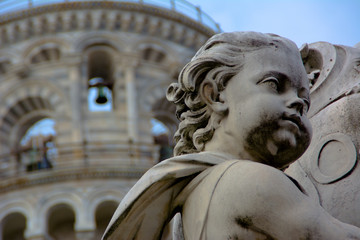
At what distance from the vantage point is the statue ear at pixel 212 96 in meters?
2.53

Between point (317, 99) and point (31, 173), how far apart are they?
2318 cm

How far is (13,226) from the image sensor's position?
86.8 ft

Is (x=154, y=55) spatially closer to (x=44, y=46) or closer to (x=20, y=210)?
(x=44, y=46)

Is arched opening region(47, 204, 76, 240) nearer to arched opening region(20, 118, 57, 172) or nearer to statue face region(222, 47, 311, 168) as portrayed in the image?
arched opening region(20, 118, 57, 172)

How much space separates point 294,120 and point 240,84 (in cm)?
18

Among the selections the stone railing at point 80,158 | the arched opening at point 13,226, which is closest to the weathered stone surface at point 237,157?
the stone railing at point 80,158

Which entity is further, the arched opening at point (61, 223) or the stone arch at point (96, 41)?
the stone arch at point (96, 41)

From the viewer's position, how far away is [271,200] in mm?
2225

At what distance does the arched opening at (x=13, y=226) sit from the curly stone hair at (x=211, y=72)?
77.0 feet

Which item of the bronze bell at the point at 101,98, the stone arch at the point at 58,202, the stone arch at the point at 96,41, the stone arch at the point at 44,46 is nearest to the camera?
the stone arch at the point at 58,202

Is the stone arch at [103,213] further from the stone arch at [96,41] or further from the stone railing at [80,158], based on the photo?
the stone arch at [96,41]

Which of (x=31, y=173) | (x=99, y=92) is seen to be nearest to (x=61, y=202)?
(x=31, y=173)

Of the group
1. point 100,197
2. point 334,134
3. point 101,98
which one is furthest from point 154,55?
point 334,134

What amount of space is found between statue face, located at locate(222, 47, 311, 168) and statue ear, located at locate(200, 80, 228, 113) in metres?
0.02
